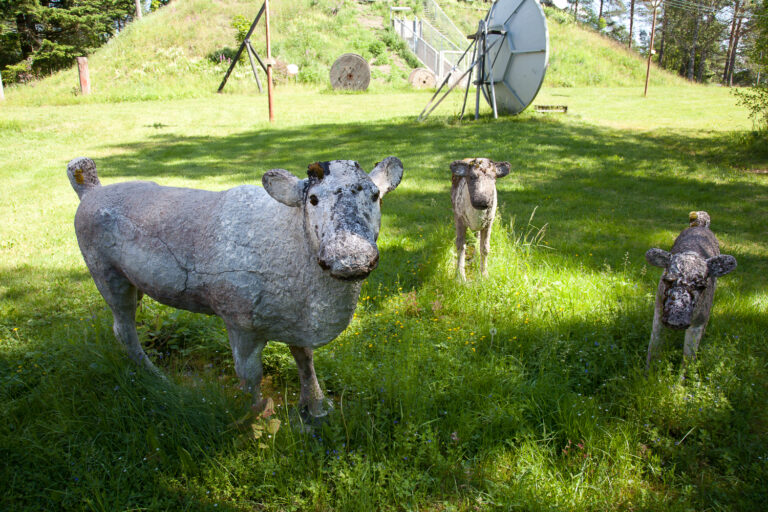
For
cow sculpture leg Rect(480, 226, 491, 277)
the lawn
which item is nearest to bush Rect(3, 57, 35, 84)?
the lawn

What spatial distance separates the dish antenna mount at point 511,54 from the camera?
517 inches

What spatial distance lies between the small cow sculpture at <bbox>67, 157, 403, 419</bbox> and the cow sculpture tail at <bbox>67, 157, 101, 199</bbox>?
29 mm

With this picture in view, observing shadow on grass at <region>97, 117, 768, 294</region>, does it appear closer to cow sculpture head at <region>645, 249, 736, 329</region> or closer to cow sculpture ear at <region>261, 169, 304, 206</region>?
cow sculpture head at <region>645, 249, 736, 329</region>

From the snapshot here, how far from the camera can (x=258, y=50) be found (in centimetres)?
2483

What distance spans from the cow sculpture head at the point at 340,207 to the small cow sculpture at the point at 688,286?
7.26 feet

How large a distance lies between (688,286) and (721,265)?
290 millimetres

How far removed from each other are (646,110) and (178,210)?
752 inches

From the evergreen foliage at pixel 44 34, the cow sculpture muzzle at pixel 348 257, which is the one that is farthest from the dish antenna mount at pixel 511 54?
the evergreen foliage at pixel 44 34

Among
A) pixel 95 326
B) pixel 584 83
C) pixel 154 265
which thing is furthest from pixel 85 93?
pixel 584 83

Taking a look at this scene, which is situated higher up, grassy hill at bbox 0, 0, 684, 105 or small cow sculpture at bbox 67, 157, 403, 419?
grassy hill at bbox 0, 0, 684, 105

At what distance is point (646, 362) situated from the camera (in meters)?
3.79

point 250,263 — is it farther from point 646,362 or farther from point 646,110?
point 646,110

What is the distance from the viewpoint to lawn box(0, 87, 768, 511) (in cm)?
279

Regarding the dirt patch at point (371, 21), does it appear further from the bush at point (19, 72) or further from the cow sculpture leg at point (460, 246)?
the cow sculpture leg at point (460, 246)
